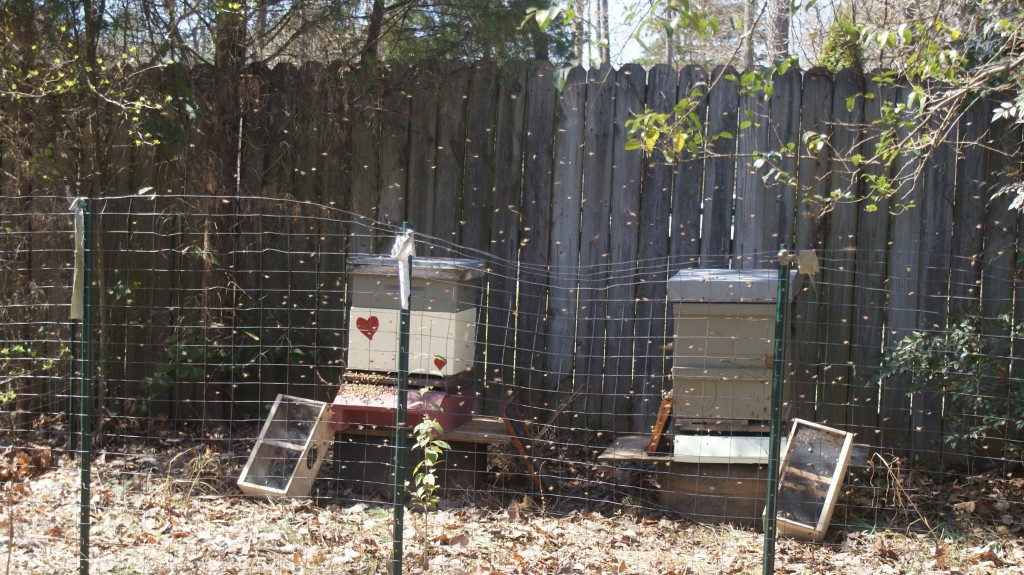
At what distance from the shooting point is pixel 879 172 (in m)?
5.83

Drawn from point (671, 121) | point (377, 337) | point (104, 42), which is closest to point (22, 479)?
point (377, 337)

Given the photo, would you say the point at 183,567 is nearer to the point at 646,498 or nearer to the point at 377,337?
the point at 377,337

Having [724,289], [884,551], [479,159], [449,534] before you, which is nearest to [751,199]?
[724,289]

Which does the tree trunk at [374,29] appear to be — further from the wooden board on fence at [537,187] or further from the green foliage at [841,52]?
the green foliage at [841,52]

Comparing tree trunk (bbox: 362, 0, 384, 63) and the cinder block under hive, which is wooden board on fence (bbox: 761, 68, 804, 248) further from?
tree trunk (bbox: 362, 0, 384, 63)

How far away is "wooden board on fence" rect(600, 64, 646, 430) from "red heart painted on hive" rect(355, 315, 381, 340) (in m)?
1.64

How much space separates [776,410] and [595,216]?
2.39 meters

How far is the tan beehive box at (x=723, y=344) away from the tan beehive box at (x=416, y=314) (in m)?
1.18

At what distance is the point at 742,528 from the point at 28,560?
361cm

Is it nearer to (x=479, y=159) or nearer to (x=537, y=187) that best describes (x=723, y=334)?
(x=537, y=187)

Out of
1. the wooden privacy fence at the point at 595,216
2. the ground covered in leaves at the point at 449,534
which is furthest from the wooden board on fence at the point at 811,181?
the ground covered in leaves at the point at 449,534

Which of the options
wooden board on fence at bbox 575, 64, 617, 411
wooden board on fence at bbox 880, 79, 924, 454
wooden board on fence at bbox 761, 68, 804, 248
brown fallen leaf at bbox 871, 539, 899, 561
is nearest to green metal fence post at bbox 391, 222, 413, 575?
wooden board on fence at bbox 575, 64, 617, 411

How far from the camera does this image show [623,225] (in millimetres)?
6027

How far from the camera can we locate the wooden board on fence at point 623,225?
5.99m
